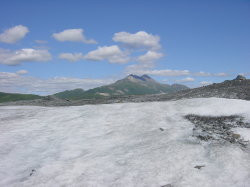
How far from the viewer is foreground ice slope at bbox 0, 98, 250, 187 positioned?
11727 millimetres

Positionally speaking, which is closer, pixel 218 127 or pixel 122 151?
pixel 122 151

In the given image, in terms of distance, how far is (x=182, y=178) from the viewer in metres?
11.3

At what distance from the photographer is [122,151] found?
15.0 metres

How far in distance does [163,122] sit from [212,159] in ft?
24.0

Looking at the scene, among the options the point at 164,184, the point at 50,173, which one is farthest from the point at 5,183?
the point at 164,184

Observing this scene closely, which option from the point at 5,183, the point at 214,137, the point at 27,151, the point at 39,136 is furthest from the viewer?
the point at 39,136

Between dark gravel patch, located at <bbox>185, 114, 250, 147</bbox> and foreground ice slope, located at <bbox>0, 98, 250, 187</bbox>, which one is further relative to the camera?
dark gravel patch, located at <bbox>185, 114, 250, 147</bbox>

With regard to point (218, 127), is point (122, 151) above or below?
below

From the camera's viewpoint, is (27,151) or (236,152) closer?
(236,152)

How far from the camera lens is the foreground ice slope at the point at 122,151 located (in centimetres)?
1173

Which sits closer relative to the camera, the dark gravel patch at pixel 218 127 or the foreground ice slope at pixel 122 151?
the foreground ice slope at pixel 122 151

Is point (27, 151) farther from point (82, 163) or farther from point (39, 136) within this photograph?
point (82, 163)

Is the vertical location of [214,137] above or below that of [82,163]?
above

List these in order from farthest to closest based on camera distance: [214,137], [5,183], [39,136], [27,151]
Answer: [39,136] < [27,151] < [214,137] < [5,183]
